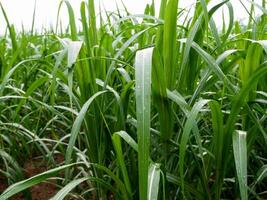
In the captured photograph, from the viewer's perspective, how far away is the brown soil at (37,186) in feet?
3.82

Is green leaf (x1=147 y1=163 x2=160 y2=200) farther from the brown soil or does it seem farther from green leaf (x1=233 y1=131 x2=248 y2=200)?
the brown soil

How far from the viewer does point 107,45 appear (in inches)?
45.3

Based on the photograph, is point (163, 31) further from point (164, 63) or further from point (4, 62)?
point (4, 62)

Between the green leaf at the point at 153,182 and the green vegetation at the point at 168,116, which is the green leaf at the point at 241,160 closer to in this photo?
the green vegetation at the point at 168,116

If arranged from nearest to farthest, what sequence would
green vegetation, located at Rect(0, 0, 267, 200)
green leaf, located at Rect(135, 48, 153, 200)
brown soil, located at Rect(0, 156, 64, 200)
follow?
green leaf, located at Rect(135, 48, 153, 200) → green vegetation, located at Rect(0, 0, 267, 200) → brown soil, located at Rect(0, 156, 64, 200)

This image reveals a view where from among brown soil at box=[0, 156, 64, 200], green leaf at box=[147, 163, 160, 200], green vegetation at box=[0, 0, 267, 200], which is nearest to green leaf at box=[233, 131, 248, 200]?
green vegetation at box=[0, 0, 267, 200]

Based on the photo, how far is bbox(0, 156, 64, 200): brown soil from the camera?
45.8 inches

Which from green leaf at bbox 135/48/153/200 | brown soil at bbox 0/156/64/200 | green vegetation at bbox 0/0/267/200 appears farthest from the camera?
brown soil at bbox 0/156/64/200

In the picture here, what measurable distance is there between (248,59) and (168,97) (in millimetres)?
215

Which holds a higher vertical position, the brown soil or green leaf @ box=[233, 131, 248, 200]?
green leaf @ box=[233, 131, 248, 200]

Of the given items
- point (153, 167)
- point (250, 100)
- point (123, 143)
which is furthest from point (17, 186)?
point (250, 100)


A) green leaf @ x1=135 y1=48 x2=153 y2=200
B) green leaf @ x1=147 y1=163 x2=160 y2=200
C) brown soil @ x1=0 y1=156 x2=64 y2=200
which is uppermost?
green leaf @ x1=135 y1=48 x2=153 y2=200

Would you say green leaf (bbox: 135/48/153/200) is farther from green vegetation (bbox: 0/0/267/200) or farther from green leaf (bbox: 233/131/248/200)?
green leaf (bbox: 233/131/248/200)

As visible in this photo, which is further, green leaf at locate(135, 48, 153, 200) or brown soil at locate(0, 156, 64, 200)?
brown soil at locate(0, 156, 64, 200)
